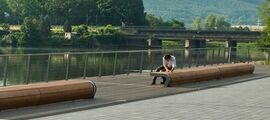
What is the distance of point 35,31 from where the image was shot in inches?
5002

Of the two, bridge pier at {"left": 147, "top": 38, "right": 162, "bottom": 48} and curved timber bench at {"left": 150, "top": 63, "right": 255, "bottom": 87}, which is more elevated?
curved timber bench at {"left": 150, "top": 63, "right": 255, "bottom": 87}

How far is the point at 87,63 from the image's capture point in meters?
23.7

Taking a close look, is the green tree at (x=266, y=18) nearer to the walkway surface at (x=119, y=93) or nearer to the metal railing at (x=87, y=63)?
the metal railing at (x=87, y=63)

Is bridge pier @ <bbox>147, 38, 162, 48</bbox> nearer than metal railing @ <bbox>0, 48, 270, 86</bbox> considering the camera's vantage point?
No

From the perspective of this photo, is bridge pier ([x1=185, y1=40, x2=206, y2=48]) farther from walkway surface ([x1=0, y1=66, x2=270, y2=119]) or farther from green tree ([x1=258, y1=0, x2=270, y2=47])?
walkway surface ([x1=0, y1=66, x2=270, y2=119])

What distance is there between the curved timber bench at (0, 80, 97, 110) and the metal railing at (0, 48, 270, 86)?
3.93 metres

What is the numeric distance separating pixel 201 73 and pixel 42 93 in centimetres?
994

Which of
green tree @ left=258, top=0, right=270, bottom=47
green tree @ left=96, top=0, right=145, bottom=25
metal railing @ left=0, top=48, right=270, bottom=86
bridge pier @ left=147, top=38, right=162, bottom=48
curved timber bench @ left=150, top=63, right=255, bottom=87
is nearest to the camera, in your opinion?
metal railing @ left=0, top=48, right=270, bottom=86

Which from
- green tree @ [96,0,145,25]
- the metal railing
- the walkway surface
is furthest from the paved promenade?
green tree @ [96,0,145,25]

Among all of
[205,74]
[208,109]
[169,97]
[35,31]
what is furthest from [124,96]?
[35,31]

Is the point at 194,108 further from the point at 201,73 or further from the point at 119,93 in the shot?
the point at 201,73

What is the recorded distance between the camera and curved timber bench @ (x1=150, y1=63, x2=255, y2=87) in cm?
2034

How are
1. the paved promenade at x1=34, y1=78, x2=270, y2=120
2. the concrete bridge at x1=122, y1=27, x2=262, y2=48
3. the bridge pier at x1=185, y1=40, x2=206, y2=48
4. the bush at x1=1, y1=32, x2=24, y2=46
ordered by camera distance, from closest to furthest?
the paved promenade at x1=34, y1=78, x2=270, y2=120 → the concrete bridge at x1=122, y1=27, x2=262, y2=48 → the bush at x1=1, y1=32, x2=24, y2=46 → the bridge pier at x1=185, y1=40, x2=206, y2=48

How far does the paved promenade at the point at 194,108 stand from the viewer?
13.0 m
